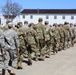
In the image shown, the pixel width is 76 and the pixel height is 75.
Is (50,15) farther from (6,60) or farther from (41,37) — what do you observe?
(6,60)

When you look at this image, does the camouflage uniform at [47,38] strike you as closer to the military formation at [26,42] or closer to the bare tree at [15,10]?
the military formation at [26,42]

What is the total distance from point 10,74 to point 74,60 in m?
5.59

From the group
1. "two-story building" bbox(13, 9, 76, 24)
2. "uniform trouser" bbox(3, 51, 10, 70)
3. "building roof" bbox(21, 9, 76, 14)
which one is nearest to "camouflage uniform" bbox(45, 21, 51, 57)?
"uniform trouser" bbox(3, 51, 10, 70)

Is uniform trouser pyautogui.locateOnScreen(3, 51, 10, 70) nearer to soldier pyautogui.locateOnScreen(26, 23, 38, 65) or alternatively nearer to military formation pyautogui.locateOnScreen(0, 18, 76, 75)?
military formation pyautogui.locateOnScreen(0, 18, 76, 75)

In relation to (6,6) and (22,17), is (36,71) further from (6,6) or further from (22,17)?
(22,17)

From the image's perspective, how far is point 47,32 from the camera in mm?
17297

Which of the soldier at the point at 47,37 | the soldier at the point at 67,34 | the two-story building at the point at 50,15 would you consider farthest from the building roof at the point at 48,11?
the soldier at the point at 47,37

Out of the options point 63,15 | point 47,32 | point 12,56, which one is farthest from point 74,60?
point 63,15

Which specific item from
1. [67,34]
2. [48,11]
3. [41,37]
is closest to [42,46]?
[41,37]

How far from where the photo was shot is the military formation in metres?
11.8

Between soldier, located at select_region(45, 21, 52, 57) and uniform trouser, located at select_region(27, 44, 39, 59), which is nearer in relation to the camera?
uniform trouser, located at select_region(27, 44, 39, 59)

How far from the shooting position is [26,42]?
14891 mm

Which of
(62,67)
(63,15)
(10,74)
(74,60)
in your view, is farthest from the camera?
(63,15)

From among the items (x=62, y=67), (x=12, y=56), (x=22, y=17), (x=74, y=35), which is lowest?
(x=22, y=17)
